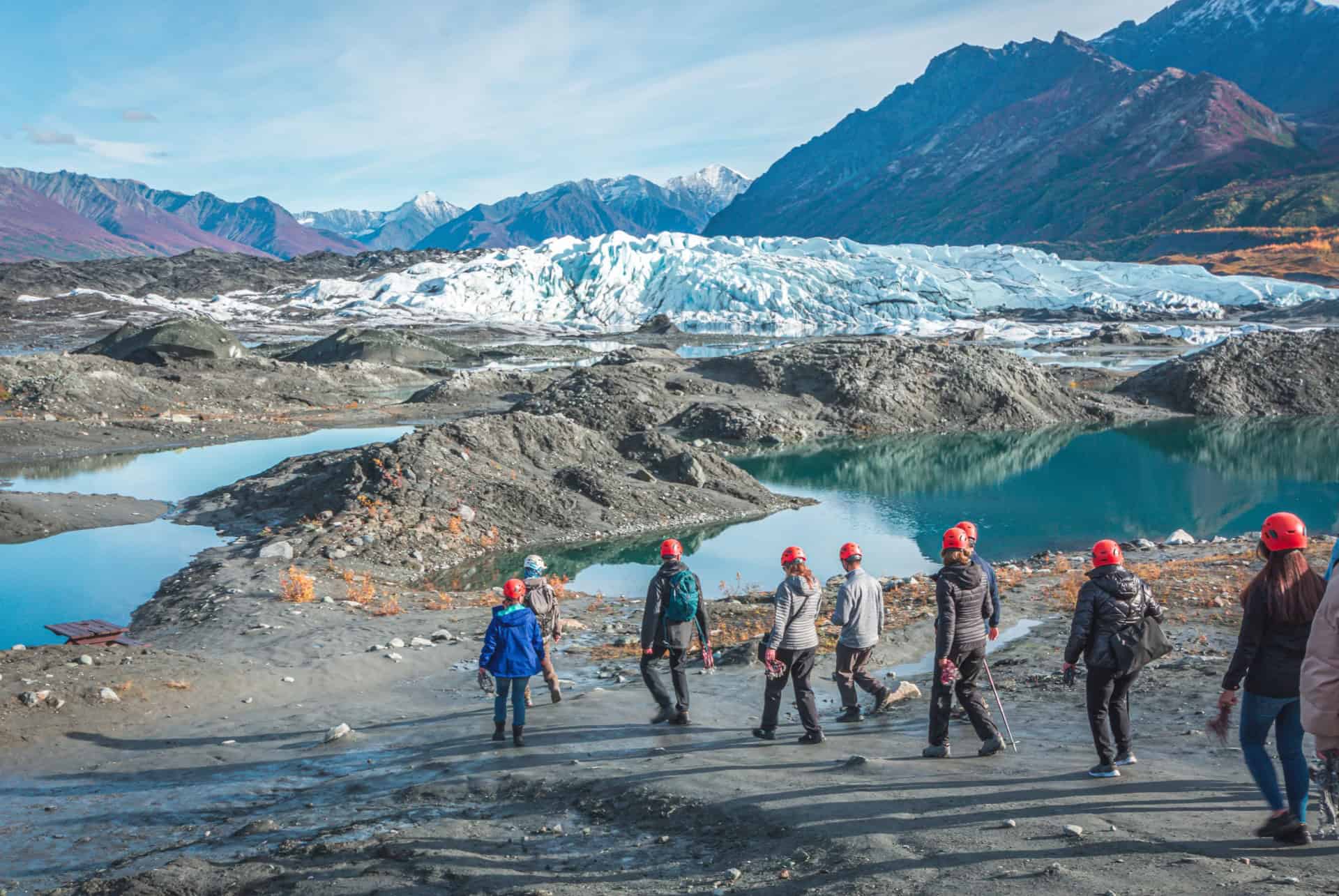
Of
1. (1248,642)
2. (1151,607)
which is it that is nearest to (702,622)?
(1151,607)

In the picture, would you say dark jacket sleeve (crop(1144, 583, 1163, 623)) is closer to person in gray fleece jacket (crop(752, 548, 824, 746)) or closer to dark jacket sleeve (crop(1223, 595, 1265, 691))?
dark jacket sleeve (crop(1223, 595, 1265, 691))

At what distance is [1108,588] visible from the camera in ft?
24.2

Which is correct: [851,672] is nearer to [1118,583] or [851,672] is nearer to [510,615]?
[1118,583]

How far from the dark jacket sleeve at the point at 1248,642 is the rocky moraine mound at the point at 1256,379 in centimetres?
5103

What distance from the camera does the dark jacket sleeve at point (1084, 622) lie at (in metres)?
7.45

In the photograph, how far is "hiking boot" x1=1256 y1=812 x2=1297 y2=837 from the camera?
6020 mm

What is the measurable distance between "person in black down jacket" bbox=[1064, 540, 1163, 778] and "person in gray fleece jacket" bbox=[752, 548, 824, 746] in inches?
91.9

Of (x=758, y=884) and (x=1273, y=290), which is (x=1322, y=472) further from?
(x=1273, y=290)

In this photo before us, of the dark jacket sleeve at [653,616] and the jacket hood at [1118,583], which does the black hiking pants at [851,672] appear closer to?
the dark jacket sleeve at [653,616]

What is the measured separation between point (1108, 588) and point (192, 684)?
1060 cm

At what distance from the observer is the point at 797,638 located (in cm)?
915

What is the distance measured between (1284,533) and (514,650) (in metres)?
6.54

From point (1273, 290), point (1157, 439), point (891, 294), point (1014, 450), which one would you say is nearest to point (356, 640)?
point (1014, 450)

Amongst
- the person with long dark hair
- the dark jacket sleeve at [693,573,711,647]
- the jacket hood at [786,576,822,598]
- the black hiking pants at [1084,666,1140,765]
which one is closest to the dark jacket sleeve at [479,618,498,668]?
the dark jacket sleeve at [693,573,711,647]
